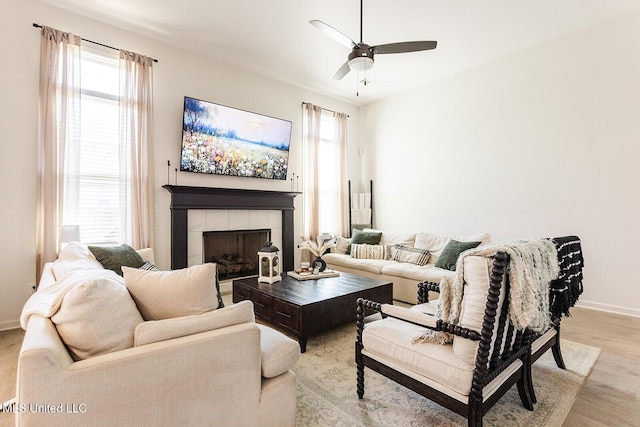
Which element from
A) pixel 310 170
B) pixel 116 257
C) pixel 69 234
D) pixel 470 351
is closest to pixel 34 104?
pixel 69 234

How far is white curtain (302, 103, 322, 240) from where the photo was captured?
5535mm

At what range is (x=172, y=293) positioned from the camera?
1.42 meters

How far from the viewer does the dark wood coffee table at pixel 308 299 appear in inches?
104

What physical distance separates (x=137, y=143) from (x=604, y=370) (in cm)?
501

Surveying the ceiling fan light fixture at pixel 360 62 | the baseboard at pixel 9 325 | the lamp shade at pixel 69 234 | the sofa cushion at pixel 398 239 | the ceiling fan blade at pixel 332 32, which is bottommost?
the baseboard at pixel 9 325

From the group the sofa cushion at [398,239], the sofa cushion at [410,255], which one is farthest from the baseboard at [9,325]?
the sofa cushion at [398,239]

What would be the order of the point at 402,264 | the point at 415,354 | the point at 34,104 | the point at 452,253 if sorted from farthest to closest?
the point at 402,264, the point at 452,253, the point at 34,104, the point at 415,354

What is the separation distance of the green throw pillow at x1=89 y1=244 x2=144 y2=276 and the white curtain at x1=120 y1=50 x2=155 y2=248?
57cm

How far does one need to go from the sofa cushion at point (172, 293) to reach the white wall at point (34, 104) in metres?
2.73

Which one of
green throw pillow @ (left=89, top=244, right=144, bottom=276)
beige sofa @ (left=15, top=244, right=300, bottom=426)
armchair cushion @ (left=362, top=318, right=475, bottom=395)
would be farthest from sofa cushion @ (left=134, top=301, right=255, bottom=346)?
green throw pillow @ (left=89, top=244, right=144, bottom=276)

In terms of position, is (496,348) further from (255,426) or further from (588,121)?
(588,121)

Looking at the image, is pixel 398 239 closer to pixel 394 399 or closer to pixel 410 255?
pixel 410 255

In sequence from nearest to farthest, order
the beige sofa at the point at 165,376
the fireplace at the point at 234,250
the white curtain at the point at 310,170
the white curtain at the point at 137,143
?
the beige sofa at the point at 165,376, the white curtain at the point at 137,143, the fireplace at the point at 234,250, the white curtain at the point at 310,170

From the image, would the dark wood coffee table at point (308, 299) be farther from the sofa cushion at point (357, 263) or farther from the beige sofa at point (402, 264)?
the sofa cushion at point (357, 263)
